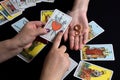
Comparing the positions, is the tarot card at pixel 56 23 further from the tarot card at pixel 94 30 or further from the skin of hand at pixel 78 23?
the tarot card at pixel 94 30

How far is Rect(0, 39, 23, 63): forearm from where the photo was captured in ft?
4.43

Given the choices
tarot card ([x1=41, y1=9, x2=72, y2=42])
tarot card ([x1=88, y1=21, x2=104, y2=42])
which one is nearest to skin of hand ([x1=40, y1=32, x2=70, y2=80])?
tarot card ([x1=41, y1=9, x2=72, y2=42])

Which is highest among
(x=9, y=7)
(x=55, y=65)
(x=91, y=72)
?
(x=9, y=7)

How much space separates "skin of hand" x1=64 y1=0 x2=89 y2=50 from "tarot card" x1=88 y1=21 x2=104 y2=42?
5 cm

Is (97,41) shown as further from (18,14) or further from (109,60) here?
(18,14)

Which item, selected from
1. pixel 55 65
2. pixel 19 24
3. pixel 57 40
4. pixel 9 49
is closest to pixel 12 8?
pixel 19 24

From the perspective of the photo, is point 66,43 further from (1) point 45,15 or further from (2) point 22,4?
(2) point 22,4

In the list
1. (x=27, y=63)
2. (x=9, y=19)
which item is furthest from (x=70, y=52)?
(x=9, y=19)

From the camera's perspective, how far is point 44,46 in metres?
1.45

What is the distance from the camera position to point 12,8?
1624mm

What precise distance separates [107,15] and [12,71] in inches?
26.2

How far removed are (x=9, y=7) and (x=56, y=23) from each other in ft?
1.27

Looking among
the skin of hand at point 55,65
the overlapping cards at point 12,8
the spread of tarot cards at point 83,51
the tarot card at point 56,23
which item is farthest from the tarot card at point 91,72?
the overlapping cards at point 12,8

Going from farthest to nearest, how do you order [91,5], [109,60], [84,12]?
[91,5]
[84,12]
[109,60]
